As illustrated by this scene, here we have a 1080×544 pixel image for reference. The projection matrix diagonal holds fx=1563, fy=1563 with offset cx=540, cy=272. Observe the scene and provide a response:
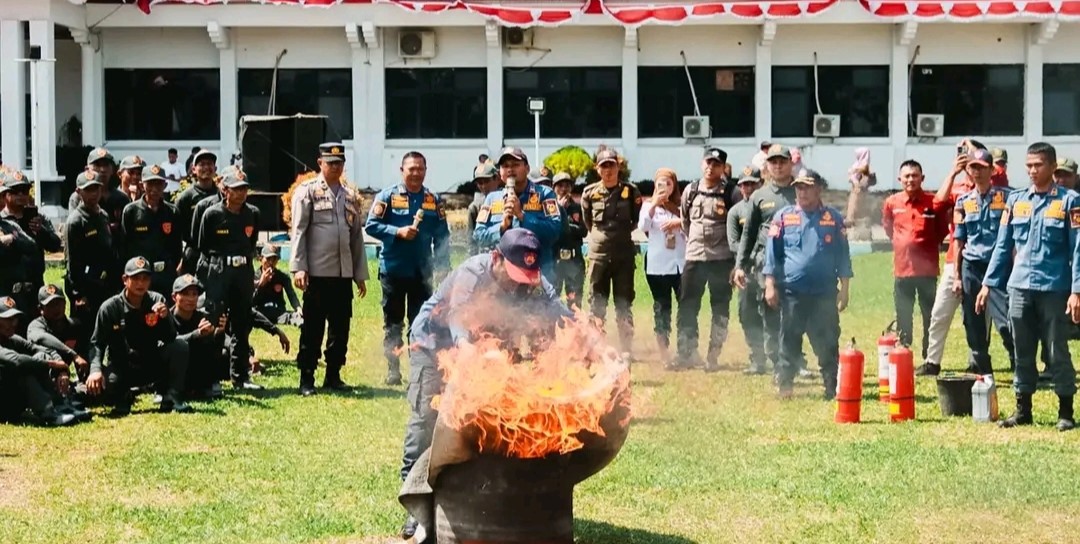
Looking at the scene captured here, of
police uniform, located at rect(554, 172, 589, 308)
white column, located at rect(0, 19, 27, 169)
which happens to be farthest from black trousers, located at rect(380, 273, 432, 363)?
white column, located at rect(0, 19, 27, 169)

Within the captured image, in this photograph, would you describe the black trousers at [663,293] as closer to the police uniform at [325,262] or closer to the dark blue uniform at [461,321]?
the police uniform at [325,262]

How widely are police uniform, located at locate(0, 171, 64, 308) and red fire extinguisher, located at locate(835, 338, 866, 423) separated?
6898mm

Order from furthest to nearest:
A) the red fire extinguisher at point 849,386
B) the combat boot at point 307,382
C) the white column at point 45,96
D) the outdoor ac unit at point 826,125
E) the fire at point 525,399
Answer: the outdoor ac unit at point 826,125, the white column at point 45,96, the combat boot at point 307,382, the red fire extinguisher at point 849,386, the fire at point 525,399

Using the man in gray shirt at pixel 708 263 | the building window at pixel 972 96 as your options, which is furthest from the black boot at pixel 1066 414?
the building window at pixel 972 96

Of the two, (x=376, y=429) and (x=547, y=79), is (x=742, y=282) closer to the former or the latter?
(x=376, y=429)

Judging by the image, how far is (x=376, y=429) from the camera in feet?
39.4

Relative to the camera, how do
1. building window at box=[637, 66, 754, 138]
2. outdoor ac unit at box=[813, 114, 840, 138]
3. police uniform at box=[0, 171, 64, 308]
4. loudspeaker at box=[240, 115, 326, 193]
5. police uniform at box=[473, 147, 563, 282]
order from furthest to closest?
building window at box=[637, 66, 754, 138] < outdoor ac unit at box=[813, 114, 840, 138] < loudspeaker at box=[240, 115, 326, 193] < police uniform at box=[0, 171, 64, 308] < police uniform at box=[473, 147, 563, 282]

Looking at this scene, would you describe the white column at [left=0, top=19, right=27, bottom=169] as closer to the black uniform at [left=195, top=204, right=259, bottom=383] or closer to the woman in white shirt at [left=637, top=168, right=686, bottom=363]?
the black uniform at [left=195, top=204, right=259, bottom=383]

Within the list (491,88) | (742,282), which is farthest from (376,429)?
(491,88)

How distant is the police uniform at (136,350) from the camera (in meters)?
12.9

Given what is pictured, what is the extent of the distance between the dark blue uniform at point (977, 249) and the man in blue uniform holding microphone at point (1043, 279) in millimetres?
1339

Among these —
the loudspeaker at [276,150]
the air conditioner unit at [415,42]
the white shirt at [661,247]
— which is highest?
the air conditioner unit at [415,42]

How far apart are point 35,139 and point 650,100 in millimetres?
14618

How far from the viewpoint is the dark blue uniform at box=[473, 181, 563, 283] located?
13.4 m
